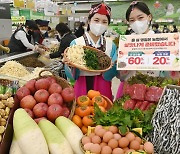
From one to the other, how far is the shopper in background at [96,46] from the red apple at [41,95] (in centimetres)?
86

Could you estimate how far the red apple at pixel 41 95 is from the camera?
2064mm

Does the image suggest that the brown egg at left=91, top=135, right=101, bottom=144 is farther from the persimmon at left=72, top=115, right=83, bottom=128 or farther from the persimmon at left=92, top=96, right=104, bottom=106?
the persimmon at left=92, top=96, right=104, bottom=106

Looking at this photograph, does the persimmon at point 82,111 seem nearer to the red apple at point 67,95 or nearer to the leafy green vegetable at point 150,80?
the red apple at point 67,95

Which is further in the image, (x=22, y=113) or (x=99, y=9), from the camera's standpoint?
(x=99, y=9)

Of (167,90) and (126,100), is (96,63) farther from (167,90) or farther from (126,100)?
(167,90)

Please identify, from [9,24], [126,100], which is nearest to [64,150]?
[126,100]

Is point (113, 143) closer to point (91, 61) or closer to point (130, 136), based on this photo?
point (130, 136)

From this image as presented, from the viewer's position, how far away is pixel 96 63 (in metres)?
2.75

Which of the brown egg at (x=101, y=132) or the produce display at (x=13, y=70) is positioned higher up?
the produce display at (x=13, y=70)

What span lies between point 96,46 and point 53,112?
1346 mm

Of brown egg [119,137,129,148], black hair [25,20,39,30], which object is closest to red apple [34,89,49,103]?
brown egg [119,137,129,148]

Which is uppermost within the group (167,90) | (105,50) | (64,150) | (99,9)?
(99,9)

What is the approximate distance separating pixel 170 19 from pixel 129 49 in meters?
13.2

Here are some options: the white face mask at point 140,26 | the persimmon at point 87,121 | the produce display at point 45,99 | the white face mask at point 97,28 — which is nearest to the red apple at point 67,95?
the produce display at point 45,99
